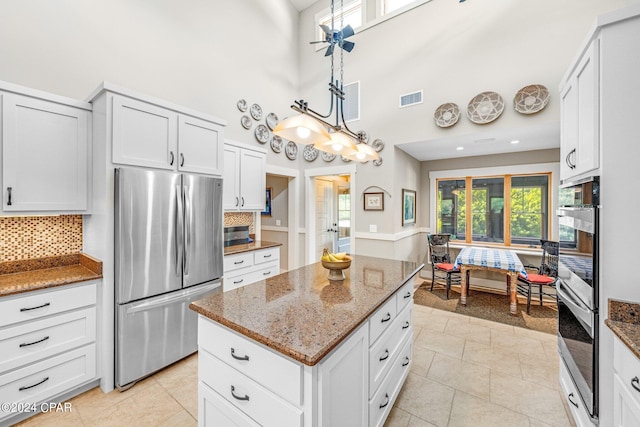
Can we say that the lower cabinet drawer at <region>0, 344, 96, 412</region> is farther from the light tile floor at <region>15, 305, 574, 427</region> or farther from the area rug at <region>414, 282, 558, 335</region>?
the area rug at <region>414, 282, 558, 335</region>

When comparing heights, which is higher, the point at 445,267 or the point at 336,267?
the point at 336,267

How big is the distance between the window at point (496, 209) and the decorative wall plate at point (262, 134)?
3.45 metres

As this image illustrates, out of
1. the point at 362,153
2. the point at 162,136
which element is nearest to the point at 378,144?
the point at 362,153

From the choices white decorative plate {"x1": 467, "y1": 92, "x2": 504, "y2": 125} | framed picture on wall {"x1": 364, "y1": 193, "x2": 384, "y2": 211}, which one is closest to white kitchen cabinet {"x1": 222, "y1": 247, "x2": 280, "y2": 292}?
framed picture on wall {"x1": 364, "y1": 193, "x2": 384, "y2": 211}

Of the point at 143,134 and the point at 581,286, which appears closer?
the point at 581,286

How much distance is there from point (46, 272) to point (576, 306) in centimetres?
380

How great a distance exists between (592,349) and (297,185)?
4.37 metres

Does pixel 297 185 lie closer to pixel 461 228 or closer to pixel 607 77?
pixel 461 228

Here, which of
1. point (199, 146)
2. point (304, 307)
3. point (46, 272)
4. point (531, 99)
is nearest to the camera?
point (304, 307)

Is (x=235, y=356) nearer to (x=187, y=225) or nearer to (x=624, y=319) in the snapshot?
(x=187, y=225)

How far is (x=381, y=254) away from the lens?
4.30 m

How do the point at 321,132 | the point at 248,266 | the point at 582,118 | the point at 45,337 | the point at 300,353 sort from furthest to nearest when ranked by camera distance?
the point at 248,266 < the point at 45,337 < the point at 321,132 < the point at 582,118 < the point at 300,353

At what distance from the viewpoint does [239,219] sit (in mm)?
4094

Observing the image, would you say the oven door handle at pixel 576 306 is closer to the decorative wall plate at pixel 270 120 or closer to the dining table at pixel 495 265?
the dining table at pixel 495 265
